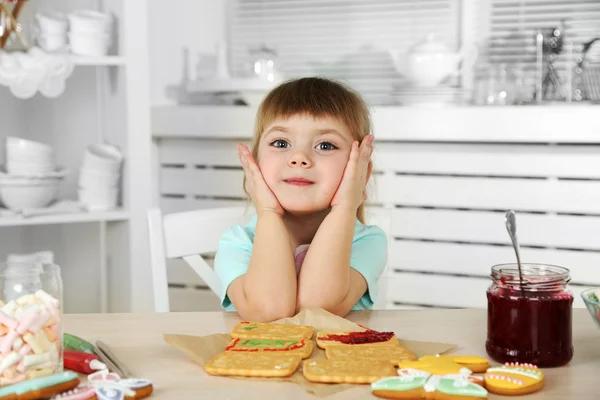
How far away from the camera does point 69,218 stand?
2.47 m

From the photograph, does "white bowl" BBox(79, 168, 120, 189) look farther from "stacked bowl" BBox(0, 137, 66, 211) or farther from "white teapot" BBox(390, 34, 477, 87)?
"white teapot" BBox(390, 34, 477, 87)

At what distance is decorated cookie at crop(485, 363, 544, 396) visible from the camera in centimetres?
85

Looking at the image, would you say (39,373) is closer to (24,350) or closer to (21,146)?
(24,350)

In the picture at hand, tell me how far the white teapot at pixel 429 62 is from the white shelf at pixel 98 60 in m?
0.93

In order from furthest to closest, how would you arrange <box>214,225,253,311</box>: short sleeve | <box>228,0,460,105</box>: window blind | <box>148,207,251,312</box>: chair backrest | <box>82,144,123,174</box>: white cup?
1. <box>228,0,460,105</box>: window blind
2. <box>82,144,123,174</box>: white cup
3. <box>148,207,251,312</box>: chair backrest
4. <box>214,225,253,311</box>: short sleeve

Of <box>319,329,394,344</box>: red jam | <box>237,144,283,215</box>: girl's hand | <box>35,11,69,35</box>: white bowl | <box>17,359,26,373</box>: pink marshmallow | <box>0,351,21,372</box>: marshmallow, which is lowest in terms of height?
<box>319,329,394,344</box>: red jam

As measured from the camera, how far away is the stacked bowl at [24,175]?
2.44 meters

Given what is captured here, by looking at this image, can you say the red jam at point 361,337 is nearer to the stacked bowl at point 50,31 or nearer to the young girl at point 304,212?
the young girl at point 304,212

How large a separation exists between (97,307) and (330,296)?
1672 millimetres

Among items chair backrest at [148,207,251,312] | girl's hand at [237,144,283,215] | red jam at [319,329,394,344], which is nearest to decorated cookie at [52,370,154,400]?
red jam at [319,329,394,344]

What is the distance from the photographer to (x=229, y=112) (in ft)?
9.25

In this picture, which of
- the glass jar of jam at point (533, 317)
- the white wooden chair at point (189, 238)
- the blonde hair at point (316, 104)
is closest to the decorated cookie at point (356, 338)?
the glass jar of jam at point (533, 317)

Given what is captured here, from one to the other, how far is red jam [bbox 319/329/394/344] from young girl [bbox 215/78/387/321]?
0.70 feet

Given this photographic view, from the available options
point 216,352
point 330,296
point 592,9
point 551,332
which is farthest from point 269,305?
point 592,9
